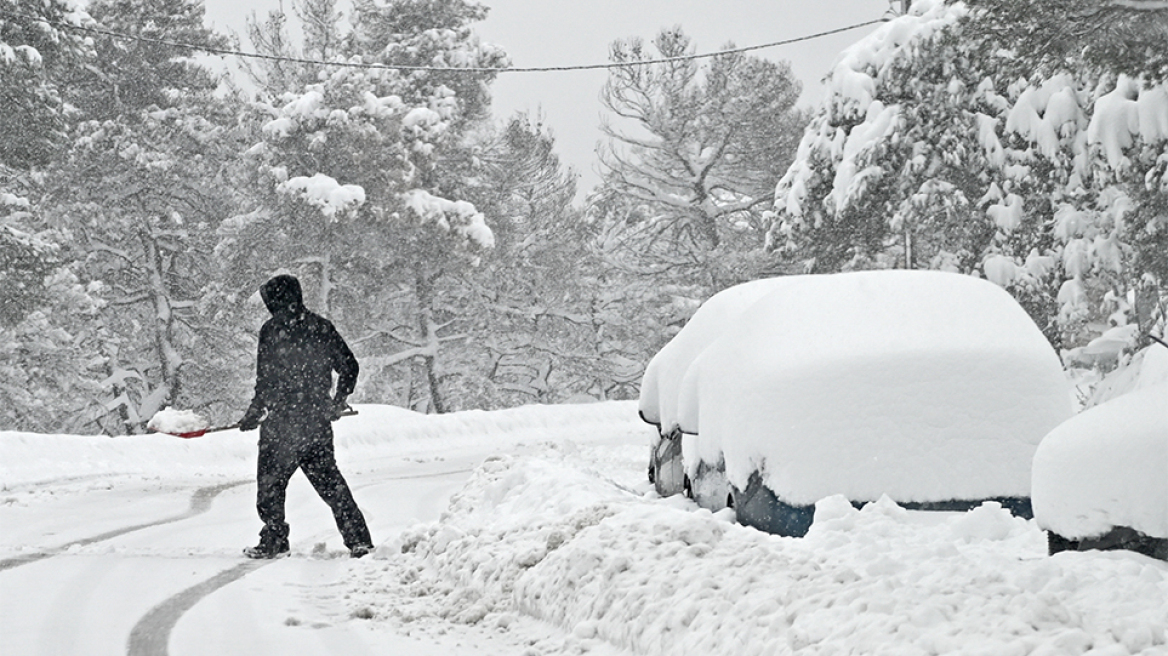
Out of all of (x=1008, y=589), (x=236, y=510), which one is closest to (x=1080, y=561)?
(x=1008, y=589)

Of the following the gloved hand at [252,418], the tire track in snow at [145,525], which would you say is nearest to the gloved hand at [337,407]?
the gloved hand at [252,418]

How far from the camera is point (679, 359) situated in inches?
379

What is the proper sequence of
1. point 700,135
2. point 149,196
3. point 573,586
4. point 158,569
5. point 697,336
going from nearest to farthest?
point 573,586 < point 158,569 < point 697,336 < point 149,196 < point 700,135

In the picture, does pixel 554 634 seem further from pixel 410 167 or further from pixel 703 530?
→ pixel 410 167

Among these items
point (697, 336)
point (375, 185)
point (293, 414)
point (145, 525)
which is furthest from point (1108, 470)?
point (375, 185)

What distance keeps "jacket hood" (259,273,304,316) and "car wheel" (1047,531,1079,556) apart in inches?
165

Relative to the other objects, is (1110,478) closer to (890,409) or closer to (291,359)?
(890,409)

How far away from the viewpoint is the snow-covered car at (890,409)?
262 inches

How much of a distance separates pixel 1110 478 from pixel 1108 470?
1.2 inches

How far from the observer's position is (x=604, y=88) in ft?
109

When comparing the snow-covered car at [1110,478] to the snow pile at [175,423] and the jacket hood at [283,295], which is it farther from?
the snow pile at [175,423]

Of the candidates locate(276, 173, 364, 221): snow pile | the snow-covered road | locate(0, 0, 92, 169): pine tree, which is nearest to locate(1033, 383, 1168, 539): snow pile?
the snow-covered road

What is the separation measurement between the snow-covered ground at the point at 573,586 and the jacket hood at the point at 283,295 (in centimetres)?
141

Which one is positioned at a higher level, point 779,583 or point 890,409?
point 890,409
